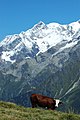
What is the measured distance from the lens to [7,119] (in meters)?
23.4

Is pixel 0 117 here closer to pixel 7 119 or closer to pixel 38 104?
pixel 7 119

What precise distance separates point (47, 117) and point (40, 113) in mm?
2393

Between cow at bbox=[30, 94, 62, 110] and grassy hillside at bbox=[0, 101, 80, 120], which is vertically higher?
cow at bbox=[30, 94, 62, 110]

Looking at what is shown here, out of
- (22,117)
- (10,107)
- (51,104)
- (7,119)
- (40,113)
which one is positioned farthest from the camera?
(51,104)

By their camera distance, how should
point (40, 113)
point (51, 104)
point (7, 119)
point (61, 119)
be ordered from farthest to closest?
1. point (51, 104)
2. point (40, 113)
3. point (61, 119)
4. point (7, 119)

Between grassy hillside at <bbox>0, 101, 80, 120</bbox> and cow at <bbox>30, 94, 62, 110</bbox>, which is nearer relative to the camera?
grassy hillside at <bbox>0, 101, 80, 120</bbox>

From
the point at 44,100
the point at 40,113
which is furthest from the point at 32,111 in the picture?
the point at 44,100

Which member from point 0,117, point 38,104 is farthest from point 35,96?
point 0,117

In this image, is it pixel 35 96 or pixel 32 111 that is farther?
pixel 35 96

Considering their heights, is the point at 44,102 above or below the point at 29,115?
above

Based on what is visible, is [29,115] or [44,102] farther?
[44,102]

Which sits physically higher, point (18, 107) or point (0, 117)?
point (18, 107)

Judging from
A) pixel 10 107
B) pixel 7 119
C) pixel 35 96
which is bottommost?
pixel 7 119

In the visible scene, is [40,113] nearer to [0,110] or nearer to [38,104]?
[0,110]
